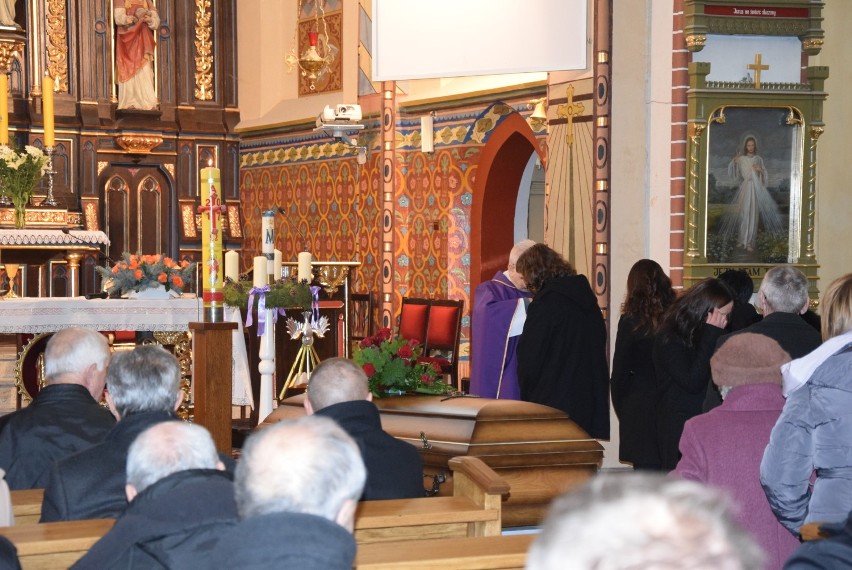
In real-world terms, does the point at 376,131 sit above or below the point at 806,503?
above

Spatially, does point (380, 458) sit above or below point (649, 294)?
below

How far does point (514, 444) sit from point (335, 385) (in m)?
2.05

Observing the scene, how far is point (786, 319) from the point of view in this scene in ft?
16.0

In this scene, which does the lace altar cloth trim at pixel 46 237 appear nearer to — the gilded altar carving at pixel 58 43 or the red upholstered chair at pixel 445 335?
the red upholstered chair at pixel 445 335

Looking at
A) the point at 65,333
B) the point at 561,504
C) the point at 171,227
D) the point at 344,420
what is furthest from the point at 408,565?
the point at 171,227

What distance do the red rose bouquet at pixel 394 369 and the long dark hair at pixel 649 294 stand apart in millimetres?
1197

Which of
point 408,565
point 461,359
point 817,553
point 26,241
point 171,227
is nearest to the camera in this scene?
point 817,553

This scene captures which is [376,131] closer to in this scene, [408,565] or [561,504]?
[408,565]

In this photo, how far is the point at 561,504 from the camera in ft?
4.37

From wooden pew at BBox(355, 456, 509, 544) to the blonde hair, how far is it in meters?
1.08

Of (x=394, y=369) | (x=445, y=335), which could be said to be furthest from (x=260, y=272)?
(x=445, y=335)

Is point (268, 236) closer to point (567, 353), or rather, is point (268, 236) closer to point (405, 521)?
point (567, 353)

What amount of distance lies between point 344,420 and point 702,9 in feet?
15.3

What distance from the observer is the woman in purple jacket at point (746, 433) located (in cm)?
374
